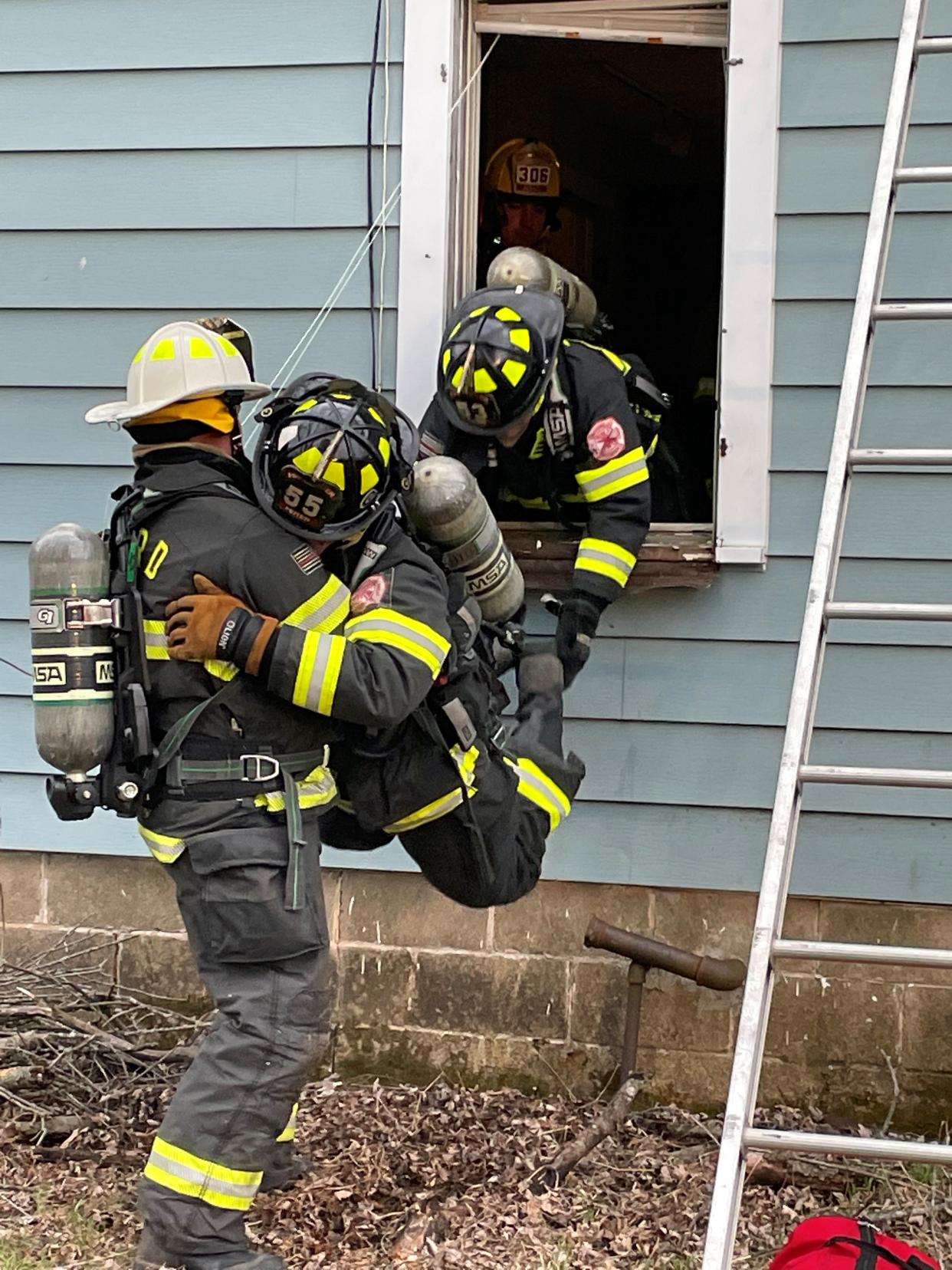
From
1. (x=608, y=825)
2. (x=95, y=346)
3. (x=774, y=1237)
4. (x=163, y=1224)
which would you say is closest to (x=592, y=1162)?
(x=774, y=1237)

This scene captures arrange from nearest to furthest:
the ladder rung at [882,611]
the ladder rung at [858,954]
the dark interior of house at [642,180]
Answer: the ladder rung at [858,954] → the ladder rung at [882,611] → the dark interior of house at [642,180]

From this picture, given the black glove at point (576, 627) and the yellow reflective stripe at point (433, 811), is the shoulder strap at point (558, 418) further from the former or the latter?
the yellow reflective stripe at point (433, 811)

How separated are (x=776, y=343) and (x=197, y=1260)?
9.48 feet

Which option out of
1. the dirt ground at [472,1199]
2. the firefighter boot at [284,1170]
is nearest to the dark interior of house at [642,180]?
the dirt ground at [472,1199]

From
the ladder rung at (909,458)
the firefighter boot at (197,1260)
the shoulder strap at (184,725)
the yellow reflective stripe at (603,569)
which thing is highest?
the ladder rung at (909,458)

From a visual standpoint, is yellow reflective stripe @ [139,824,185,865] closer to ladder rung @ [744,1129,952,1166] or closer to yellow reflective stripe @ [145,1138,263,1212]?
yellow reflective stripe @ [145,1138,263,1212]

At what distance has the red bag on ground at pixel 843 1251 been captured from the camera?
8.70 ft

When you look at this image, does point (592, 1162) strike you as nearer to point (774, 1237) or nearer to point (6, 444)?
point (774, 1237)

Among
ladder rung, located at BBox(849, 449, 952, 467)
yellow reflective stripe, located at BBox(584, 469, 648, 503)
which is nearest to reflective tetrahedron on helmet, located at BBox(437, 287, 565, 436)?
yellow reflective stripe, located at BBox(584, 469, 648, 503)

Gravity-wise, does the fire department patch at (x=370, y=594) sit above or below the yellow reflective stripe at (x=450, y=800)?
above

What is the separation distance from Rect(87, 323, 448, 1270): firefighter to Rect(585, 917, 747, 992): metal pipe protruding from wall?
121cm

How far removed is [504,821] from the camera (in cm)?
373

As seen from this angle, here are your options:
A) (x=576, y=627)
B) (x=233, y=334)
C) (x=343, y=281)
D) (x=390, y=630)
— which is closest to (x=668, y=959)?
(x=576, y=627)

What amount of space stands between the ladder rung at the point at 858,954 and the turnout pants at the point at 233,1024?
1.23m
